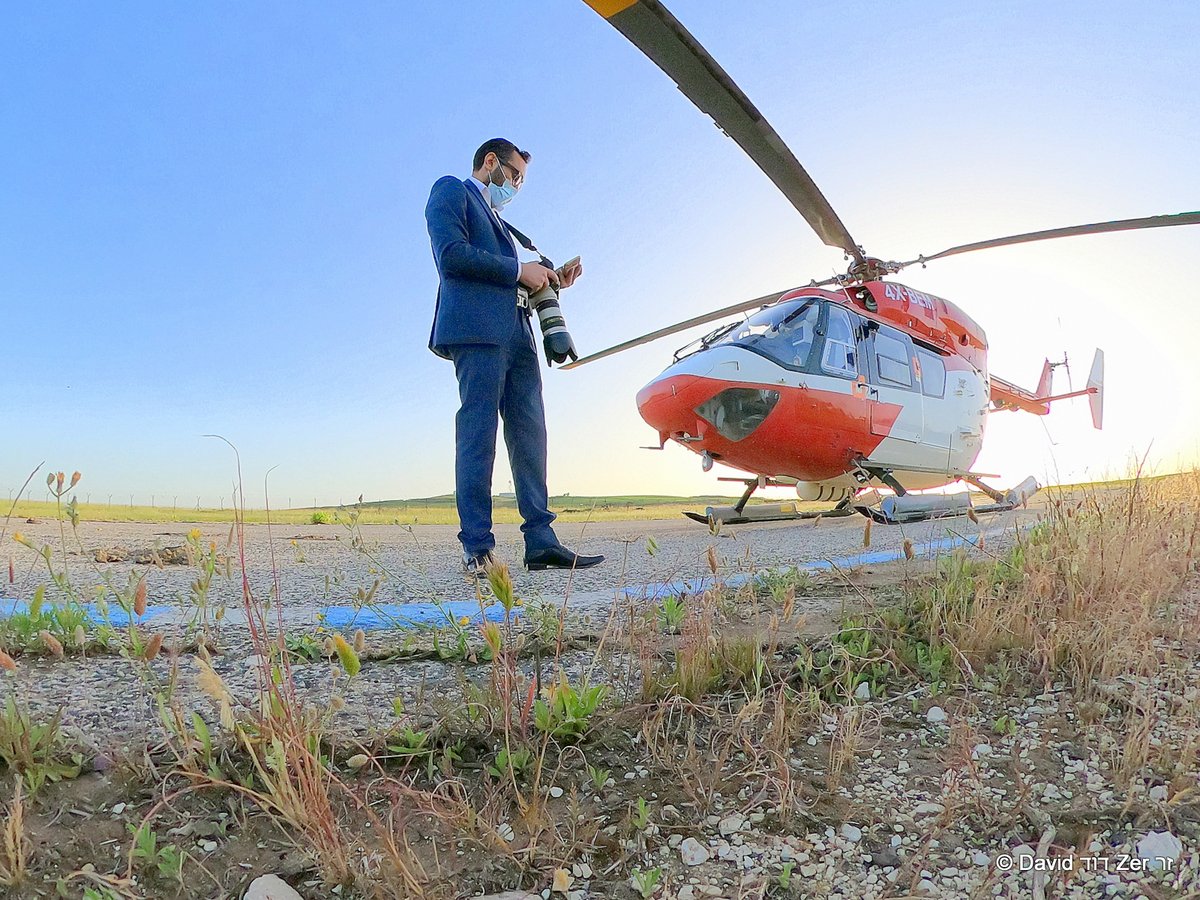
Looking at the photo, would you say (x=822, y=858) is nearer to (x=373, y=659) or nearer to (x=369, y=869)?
(x=369, y=869)

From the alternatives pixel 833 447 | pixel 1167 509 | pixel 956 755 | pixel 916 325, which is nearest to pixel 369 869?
pixel 956 755

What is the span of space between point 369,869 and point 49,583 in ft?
9.90

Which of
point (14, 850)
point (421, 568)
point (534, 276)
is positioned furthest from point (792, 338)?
point (14, 850)

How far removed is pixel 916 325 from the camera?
319 inches

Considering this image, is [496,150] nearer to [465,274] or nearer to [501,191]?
[501,191]

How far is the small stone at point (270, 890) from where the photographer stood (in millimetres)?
1022

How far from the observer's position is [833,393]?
7043 mm

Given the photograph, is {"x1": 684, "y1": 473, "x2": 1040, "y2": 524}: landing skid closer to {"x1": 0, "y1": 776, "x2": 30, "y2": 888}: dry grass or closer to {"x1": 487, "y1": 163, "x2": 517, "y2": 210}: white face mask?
{"x1": 487, "y1": 163, "x2": 517, "y2": 210}: white face mask

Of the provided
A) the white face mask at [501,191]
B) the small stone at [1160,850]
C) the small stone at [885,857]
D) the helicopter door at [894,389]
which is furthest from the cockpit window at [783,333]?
the small stone at [885,857]

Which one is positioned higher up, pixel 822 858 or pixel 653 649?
pixel 653 649

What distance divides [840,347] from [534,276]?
15.0 ft

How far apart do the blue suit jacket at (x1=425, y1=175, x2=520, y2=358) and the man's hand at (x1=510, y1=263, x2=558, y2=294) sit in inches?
2.0

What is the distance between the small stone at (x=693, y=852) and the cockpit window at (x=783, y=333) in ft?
20.2

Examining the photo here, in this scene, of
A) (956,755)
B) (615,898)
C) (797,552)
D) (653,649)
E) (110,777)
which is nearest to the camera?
(615,898)
